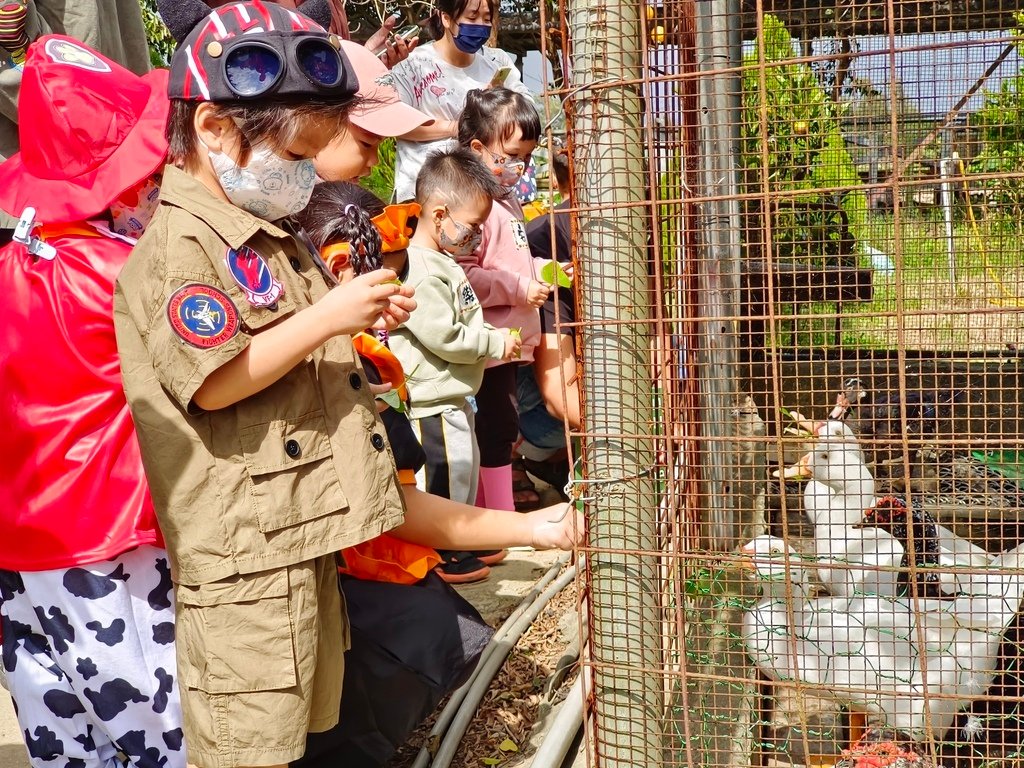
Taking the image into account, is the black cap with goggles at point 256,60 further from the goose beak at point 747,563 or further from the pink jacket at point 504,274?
the pink jacket at point 504,274

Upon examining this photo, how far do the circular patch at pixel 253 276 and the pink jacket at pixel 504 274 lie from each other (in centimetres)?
188

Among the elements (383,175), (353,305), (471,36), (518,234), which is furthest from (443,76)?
(353,305)

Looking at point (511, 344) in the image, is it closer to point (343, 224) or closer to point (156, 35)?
point (343, 224)

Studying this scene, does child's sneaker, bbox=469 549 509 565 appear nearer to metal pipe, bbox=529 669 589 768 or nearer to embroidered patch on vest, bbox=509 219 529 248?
embroidered patch on vest, bbox=509 219 529 248

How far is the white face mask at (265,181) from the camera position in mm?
1783

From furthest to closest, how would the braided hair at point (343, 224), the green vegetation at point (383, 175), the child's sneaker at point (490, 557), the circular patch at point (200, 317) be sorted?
1. the green vegetation at point (383, 175)
2. the child's sneaker at point (490, 557)
3. the braided hair at point (343, 224)
4. the circular patch at point (200, 317)

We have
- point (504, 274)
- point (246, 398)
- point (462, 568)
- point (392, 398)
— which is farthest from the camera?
point (462, 568)

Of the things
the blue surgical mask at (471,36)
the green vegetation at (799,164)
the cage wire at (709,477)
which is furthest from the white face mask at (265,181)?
the blue surgical mask at (471,36)

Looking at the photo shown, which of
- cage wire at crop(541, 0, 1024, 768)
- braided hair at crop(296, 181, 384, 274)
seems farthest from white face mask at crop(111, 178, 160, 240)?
cage wire at crop(541, 0, 1024, 768)

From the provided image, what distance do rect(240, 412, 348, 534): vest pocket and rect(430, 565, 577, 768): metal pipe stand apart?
2.74ft

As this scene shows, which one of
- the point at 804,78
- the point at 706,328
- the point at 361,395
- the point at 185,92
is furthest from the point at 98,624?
the point at 804,78

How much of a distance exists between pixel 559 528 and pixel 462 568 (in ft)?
6.26

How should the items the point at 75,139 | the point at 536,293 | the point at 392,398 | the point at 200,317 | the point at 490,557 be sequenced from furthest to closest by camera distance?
1. the point at 490,557
2. the point at 536,293
3. the point at 392,398
4. the point at 75,139
5. the point at 200,317

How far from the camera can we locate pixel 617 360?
1940 millimetres
